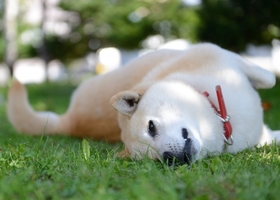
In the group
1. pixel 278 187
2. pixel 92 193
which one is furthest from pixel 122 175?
pixel 278 187

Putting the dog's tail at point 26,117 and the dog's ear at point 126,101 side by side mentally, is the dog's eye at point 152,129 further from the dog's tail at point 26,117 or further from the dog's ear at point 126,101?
the dog's tail at point 26,117

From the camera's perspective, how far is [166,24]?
46.3 feet

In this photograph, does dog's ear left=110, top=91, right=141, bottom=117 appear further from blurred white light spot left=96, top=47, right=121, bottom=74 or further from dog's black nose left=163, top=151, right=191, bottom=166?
blurred white light spot left=96, top=47, right=121, bottom=74

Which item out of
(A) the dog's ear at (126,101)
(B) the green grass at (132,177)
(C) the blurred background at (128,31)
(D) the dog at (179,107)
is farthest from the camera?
(C) the blurred background at (128,31)

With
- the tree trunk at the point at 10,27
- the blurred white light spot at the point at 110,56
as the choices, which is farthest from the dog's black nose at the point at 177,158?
the blurred white light spot at the point at 110,56

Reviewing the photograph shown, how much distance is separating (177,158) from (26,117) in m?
2.30

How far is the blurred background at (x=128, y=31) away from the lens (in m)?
9.32

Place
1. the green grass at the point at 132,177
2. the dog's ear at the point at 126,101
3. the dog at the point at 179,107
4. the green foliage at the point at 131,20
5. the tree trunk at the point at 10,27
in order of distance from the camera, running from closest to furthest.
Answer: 1. the green grass at the point at 132,177
2. the dog at the point at 179,107
3. the dog's ear at the point at 126,101
4. the green foliage at the point at 131,20
5. the tree trunk at the point at 10,27

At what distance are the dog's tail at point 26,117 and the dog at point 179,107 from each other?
12 millimetres

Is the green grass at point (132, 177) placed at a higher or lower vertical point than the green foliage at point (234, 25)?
lower

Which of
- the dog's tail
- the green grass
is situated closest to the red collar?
the green grass

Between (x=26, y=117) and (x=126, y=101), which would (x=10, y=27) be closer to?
(x=26, y=117)

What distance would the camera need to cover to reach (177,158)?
283 cm

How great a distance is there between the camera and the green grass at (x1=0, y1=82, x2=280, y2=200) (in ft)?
6.79
